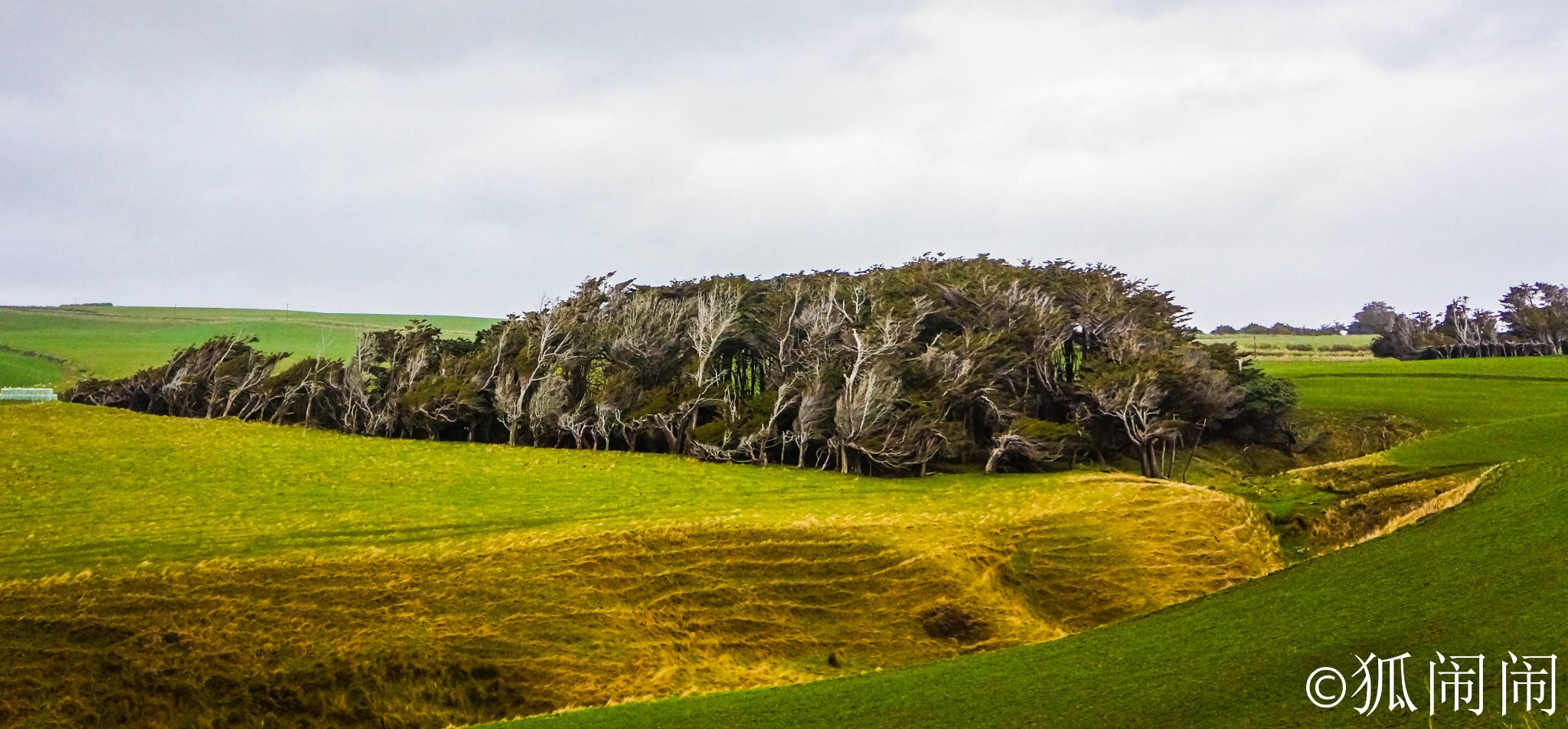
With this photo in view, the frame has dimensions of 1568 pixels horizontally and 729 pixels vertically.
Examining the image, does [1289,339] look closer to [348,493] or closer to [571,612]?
[348,493]

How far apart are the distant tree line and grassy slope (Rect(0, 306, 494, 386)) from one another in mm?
109065

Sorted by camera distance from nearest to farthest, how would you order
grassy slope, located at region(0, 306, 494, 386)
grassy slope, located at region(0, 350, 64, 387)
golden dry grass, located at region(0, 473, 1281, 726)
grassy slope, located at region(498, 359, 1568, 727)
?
1. grassy slope, located at region(498, 359, 1568, 727)
2. golden dry grass, located at region(0, 473, 1281, 726)
3. grassy slope, located at region(0, 350, 64, 387)
4. grassy slope, located at region(0, 306, 494, 386)

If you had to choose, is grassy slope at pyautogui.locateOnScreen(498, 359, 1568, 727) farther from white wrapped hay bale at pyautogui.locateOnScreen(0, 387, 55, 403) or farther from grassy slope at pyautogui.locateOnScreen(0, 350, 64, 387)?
grassy slope at pyautogui.locateOnScreen(0, 350, 64, 387)

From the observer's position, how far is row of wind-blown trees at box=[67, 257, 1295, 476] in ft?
155

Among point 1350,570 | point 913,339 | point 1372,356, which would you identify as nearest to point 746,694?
point 1350,570

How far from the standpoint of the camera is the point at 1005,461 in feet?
156

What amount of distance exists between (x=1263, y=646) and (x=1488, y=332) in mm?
107469

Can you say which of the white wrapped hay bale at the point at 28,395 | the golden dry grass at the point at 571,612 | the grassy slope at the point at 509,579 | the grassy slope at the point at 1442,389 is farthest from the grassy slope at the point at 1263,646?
the white wrapped hay bale at the point at 28,395

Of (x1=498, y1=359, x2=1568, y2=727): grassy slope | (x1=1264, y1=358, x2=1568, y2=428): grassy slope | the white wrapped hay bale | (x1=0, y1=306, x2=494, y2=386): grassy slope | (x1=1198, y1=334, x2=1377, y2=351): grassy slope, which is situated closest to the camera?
(x1=498, y1=359, x2=1568, y2=727): grassy slope

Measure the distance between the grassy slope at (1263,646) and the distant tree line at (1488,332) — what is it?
91.4 metres

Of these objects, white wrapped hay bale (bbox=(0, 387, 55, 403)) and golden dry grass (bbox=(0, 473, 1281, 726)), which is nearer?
golden dry grass (bbox=(0, 473, 1281, 726))

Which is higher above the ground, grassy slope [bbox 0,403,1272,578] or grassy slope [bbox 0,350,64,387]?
grassy slope [bbox 0,350,64,387]

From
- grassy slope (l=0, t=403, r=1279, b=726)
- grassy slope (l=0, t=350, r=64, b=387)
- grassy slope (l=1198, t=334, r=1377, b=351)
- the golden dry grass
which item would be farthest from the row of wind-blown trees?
grassy slope (l=1198, t=334, r=1377, b=351)

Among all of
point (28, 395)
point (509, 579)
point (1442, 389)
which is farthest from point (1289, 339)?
point (28, 395)
